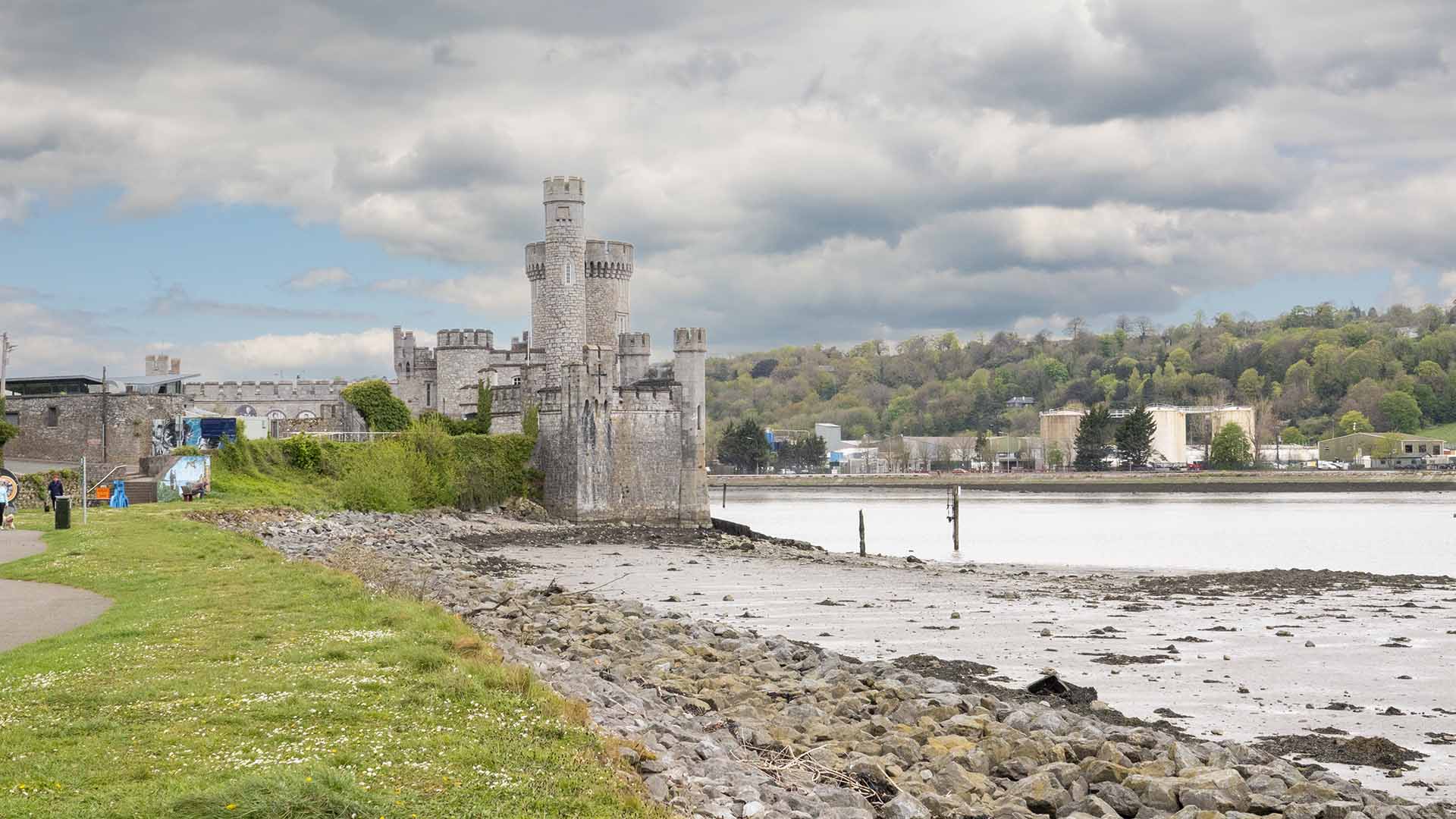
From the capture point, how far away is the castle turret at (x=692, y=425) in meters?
51.3

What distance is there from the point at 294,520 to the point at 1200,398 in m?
145

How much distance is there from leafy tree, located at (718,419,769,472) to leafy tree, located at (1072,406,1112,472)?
101 ft

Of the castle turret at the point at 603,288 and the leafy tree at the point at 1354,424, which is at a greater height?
the castle turret at the point at 603,288

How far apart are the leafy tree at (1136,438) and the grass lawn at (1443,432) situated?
35602 millimetres

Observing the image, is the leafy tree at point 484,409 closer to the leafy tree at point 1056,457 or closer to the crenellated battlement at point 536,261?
the crenellated battlement at point 536,261

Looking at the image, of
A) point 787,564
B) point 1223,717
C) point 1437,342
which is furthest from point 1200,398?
point 1223,717

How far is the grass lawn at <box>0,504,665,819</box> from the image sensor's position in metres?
7.19

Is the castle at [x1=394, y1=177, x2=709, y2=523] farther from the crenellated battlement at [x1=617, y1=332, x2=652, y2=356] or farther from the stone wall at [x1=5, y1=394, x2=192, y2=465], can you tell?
the stone wall at [x1=5, y1=394, x2=192, y2=465]

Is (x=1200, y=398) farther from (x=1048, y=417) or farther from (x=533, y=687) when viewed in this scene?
(x=533, y=687)

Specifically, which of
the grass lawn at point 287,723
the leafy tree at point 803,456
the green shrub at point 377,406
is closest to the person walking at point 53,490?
the green shrub at point 377,406

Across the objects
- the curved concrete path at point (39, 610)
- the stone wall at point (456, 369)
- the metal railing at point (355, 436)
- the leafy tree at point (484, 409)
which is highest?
the stone wall at point (456, 369)

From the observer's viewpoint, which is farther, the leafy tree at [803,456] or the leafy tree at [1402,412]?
the leafy tree at [803,456]

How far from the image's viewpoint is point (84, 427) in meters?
→ 44.5

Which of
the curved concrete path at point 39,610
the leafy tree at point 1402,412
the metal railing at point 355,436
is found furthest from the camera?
the leafy tree at point 1402,412
